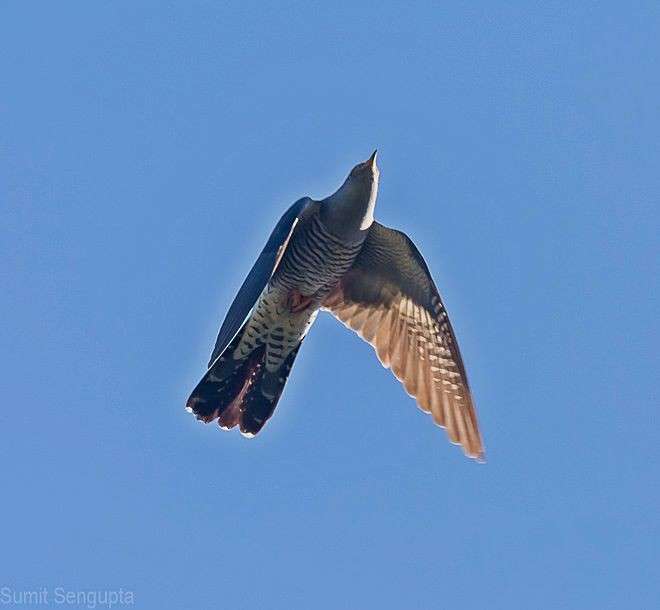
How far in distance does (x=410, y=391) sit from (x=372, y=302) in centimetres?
95

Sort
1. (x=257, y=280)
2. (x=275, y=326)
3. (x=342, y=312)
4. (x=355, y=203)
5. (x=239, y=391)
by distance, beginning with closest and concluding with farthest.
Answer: (x=257, y=280), (x=355, y=203), (x=239, y=391), (x=275, y=326), (x=342, y=312)

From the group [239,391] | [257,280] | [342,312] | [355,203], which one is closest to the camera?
[257,280]

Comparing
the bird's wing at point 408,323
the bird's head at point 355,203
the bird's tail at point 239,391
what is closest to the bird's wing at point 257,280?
the bird's head at point 355,203

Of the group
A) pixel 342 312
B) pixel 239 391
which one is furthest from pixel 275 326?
pixel 342 312

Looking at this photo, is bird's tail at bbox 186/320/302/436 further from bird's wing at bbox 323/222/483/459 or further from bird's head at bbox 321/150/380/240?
bird's head at bbox 321/150/380/240

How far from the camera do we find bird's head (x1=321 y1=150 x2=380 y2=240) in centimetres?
1141

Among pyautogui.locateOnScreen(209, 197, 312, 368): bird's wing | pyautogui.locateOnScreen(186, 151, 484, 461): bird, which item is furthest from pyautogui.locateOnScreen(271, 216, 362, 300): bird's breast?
pyautogui.locateOnScreen(209, 197, 312, 368): bird's wing

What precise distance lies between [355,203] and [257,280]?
1296mm

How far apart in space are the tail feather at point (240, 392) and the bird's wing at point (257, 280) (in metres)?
0.73

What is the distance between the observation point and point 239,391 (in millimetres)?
11602

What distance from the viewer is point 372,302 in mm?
12484

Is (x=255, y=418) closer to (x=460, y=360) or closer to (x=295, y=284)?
(x=295, y=284)

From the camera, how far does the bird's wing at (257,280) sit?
1049 centimetres

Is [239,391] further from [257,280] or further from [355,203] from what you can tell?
[355,203]
